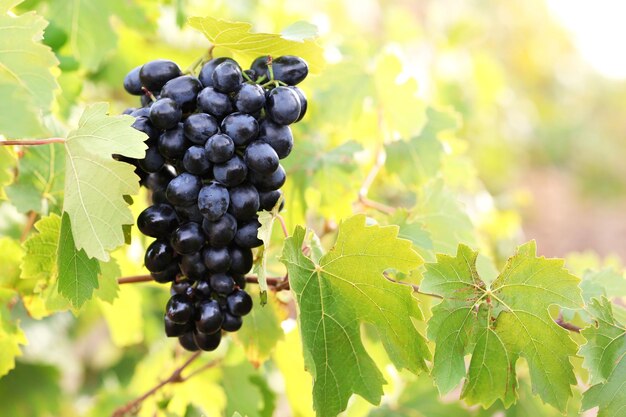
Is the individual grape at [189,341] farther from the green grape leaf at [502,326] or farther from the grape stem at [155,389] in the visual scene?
the green grape leaf at [502,326]

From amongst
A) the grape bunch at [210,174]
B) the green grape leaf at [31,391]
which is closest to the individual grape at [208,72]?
the grape bunch at [210,174]

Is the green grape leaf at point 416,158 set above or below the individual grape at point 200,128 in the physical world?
below

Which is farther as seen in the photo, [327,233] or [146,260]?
[327,233]

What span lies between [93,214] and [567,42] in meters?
9.10

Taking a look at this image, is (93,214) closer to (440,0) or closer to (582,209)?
(440,0)

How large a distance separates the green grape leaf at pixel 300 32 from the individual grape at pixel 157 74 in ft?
0.62

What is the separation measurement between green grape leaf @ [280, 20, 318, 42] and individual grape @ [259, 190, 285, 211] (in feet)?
0.80

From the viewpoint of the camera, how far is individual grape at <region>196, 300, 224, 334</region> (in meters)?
0.97

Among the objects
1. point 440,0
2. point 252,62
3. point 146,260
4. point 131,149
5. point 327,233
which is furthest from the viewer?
point 440,0

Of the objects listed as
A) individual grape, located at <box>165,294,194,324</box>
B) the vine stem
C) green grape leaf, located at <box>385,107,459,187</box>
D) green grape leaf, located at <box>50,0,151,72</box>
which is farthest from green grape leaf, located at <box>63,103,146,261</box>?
green grape leaf, located at <box>385,107,459,187</box>

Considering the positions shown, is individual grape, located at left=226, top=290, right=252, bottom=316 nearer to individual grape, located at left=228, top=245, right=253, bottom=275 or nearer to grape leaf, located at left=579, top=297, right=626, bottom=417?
individual grape, located at left=228, top=245, right=253, bottom=275

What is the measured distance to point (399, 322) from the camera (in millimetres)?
963

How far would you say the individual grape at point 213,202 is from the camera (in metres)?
0.91

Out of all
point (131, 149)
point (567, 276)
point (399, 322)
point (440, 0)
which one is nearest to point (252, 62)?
point (131, 149)
